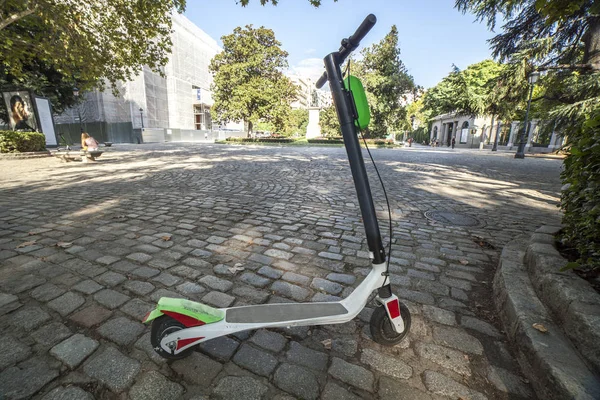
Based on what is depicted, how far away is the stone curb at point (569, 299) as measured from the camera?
55.8 inches

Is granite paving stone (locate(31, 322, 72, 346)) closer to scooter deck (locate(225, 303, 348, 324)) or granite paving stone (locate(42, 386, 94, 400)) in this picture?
granite paving stone (locate(42, 386, 94, 400))

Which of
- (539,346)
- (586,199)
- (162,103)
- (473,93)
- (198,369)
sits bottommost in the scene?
(198,369)

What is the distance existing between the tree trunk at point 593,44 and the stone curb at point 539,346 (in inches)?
486

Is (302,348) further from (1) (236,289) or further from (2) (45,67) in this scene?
(2) (45,67)

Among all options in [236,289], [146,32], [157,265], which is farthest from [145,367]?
[146,32]

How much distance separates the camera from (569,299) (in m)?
1.63

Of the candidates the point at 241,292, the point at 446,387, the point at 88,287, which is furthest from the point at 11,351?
the point at 446,387

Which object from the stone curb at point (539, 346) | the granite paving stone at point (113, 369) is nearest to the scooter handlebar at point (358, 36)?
the stone curb at point (539, 346)

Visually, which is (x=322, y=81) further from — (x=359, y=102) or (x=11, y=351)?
(x=11, y=351)

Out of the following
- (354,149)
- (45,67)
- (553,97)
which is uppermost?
(45,67)

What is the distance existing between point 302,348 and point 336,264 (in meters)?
1.21

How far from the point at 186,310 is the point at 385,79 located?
34.7 metres

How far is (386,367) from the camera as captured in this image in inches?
63.3

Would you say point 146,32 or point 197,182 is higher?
point 146,32
